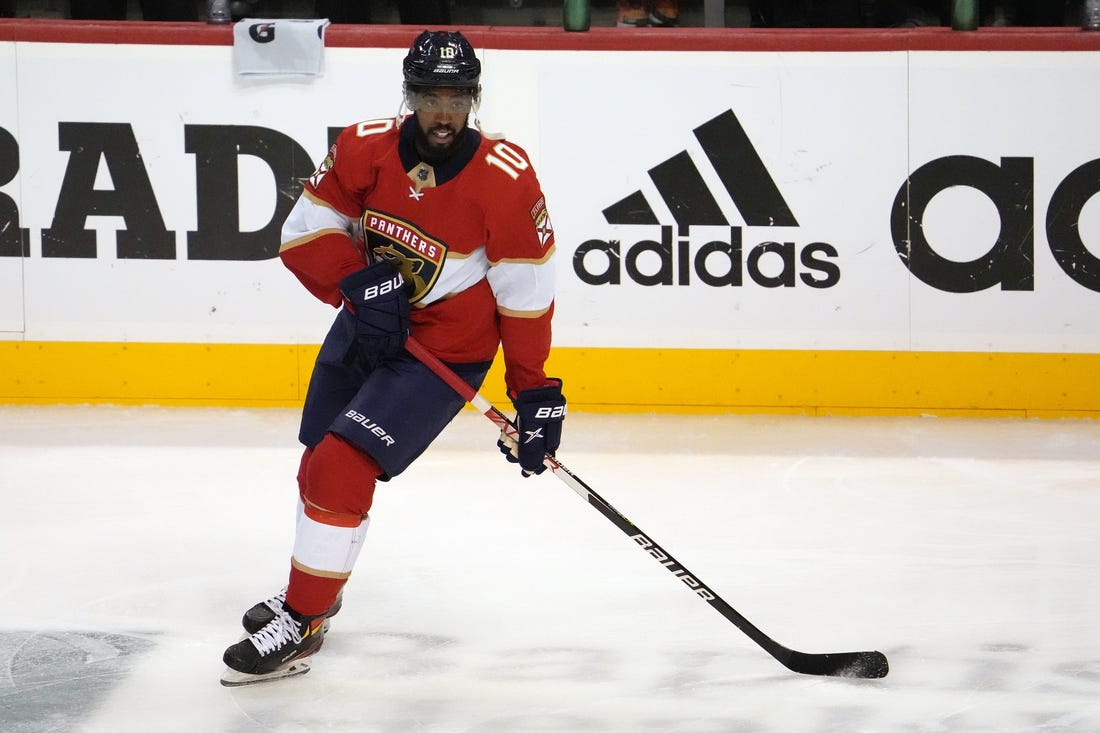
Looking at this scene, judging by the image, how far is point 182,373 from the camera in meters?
5.24

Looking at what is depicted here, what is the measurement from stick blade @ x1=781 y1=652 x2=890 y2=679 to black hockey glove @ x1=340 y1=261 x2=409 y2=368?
99 centimetres

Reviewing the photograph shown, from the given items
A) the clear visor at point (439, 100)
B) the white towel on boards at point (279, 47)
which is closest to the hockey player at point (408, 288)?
the clear visor at point (439, 100)

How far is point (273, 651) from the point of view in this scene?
2738mm

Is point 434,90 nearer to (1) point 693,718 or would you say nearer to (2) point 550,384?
(2) point 550,384

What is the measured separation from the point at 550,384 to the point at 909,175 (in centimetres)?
273

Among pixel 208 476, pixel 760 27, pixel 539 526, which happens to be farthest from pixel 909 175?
pixel 208 476

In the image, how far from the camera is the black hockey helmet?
8.55ft

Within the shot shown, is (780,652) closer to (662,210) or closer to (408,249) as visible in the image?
(408,249)

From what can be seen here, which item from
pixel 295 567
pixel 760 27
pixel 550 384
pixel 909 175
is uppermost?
pixel 760 27

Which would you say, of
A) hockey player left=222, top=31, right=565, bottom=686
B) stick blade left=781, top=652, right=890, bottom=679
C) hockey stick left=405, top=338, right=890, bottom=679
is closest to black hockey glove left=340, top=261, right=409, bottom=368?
hockey player left=222, top=31, right=565, bottom=686

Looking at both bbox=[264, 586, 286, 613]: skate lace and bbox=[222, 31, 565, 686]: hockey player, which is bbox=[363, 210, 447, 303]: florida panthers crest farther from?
bbox=[264, 586, 286, 613]: skate lace

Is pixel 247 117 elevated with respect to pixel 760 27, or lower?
lower

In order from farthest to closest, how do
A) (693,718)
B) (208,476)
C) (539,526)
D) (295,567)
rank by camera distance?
(208,476) < (539,526) < (295,567) < (693,718)

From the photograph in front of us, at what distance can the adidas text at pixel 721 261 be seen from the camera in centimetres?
514
